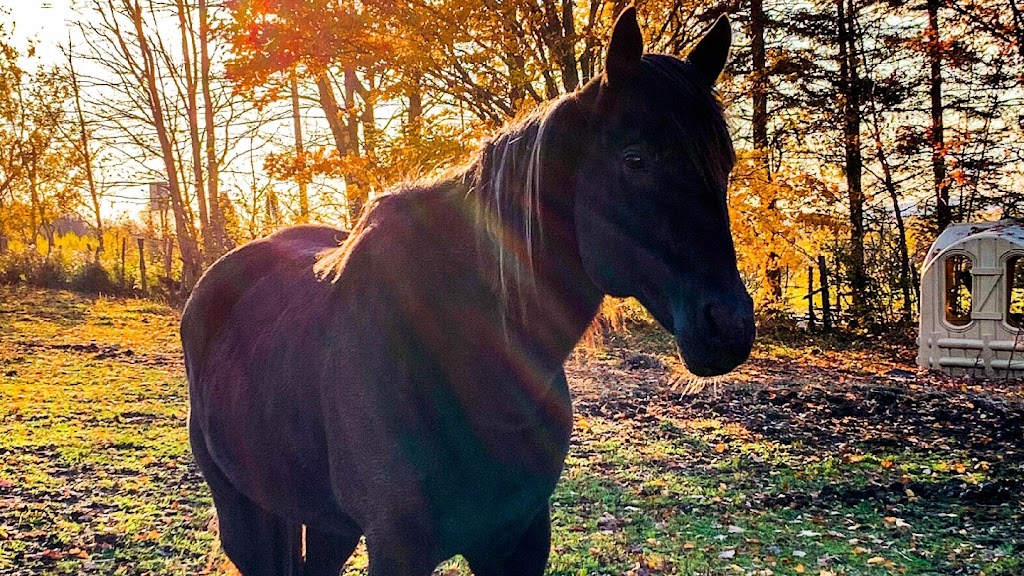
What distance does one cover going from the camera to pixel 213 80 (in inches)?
633

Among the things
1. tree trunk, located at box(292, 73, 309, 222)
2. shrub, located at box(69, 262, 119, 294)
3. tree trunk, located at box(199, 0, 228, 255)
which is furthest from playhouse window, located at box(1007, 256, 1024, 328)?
shrub, located at box(69, 262, 119, 294)

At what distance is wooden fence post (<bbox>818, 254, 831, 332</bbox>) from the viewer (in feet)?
44.1

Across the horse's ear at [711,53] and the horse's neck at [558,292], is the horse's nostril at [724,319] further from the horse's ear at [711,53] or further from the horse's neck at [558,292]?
the horse's ear at [711,53]

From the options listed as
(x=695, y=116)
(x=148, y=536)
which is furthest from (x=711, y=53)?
(x=148, y=536)

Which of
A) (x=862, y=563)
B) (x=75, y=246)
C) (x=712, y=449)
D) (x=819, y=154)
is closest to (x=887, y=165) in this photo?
(x=819, y=154)

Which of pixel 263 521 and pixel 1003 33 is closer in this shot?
pixel 263 521

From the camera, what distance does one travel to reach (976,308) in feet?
32.1

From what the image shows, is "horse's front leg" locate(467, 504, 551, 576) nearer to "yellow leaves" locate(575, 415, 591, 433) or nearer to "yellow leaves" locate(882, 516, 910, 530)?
"yellow leaves" locate(882, 516, 910, 530)

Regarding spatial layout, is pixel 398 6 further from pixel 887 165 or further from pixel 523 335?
pixel 887 165

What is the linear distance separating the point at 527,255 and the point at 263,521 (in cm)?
173

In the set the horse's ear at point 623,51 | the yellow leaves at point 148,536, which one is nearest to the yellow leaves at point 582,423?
the yellow leaves at point 148,536

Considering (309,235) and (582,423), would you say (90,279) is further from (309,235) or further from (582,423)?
(309,235)

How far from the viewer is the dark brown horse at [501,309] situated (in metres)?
1.51

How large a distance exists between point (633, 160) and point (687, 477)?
14.8ft
